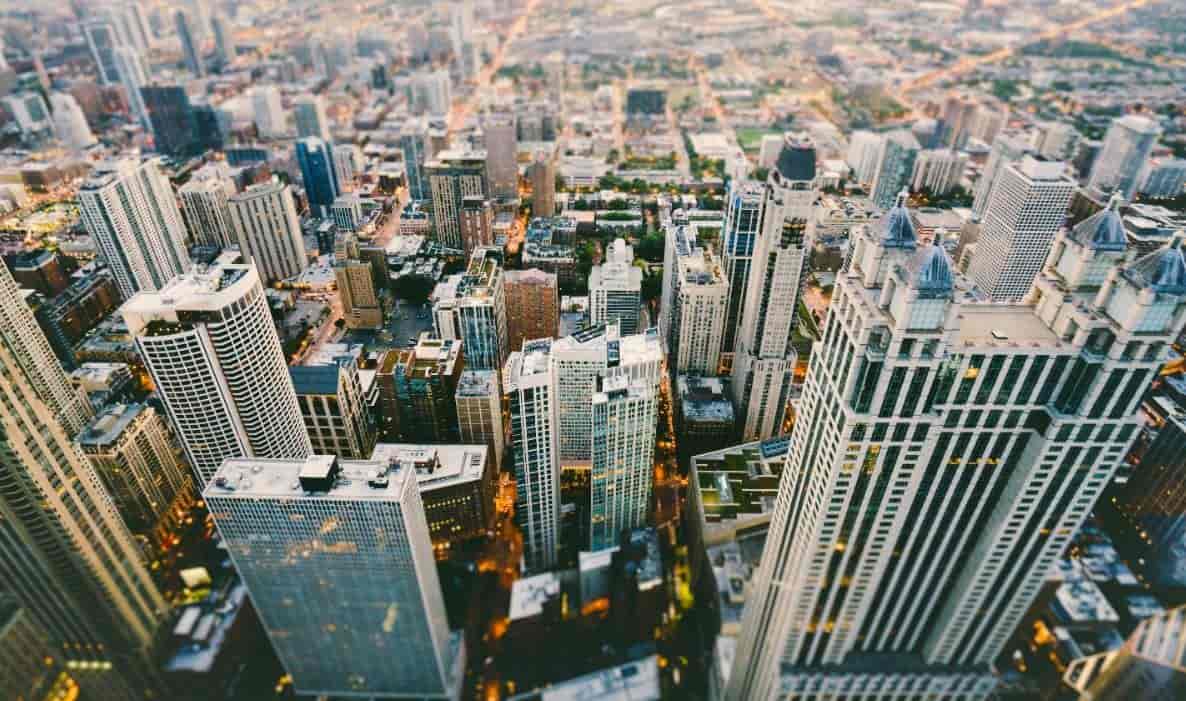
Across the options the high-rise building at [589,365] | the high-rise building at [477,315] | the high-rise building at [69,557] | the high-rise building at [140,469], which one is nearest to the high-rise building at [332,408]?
the high-rise building at [477,315]

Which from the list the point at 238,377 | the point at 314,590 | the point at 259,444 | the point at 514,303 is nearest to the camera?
the point at 314,590

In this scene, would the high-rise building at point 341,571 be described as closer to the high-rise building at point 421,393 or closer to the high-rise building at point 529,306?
the high-rise building at point 421,393

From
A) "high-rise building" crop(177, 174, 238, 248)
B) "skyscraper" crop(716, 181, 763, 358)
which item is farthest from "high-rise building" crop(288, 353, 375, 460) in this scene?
"high-rise building" crop(177, 174, 238, 248)

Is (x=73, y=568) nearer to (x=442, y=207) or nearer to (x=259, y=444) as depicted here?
(x=259, y=444)

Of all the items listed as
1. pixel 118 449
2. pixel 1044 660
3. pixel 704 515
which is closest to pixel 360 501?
pixel 704 515

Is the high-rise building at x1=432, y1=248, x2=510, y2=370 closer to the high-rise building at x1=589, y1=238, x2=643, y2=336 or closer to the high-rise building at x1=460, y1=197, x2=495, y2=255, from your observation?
the high-rise building at x1=589, y1=238, x2=643, y2=336
